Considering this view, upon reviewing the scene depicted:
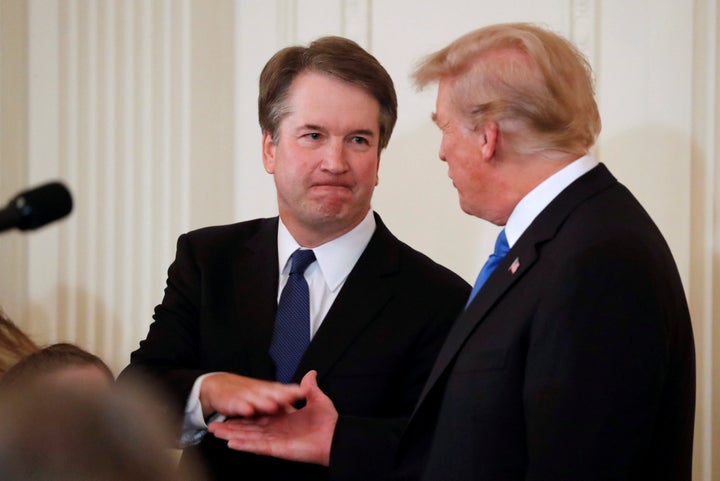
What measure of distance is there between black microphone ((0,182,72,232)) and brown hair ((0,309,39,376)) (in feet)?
2.33

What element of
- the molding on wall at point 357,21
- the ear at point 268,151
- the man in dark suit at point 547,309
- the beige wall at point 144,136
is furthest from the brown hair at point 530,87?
the molding on wall at point 357,21

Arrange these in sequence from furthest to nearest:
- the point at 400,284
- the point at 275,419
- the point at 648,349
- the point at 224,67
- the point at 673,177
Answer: the point at 224,67
the point at 673,177
the point at 400,284
the point at 275,419
the point at 648,349

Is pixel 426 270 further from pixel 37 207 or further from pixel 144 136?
pixel 37 207

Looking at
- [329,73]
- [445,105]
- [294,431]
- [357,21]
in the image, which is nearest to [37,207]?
[445,105]

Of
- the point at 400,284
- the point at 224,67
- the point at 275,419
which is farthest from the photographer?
the point at 224,67

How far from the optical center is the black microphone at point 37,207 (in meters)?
1.15

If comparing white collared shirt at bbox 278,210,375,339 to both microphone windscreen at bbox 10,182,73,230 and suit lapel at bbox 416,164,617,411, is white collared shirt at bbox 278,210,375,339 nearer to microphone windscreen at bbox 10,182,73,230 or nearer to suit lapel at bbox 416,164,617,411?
suit lapel at bbox 416,164,617,411

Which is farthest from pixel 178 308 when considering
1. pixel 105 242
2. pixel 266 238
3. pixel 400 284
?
pixel 105 242

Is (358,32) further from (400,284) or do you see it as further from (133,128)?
(400,284)

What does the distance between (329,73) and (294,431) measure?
34.4 inches

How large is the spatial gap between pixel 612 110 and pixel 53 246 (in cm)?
198

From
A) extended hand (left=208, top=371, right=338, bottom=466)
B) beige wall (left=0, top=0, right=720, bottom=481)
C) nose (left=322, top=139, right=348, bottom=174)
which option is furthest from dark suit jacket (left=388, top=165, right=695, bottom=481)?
beige wall (left=0, top=0, right=720, bottom=481)

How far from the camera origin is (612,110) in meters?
3.15

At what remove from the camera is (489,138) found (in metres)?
2.08
